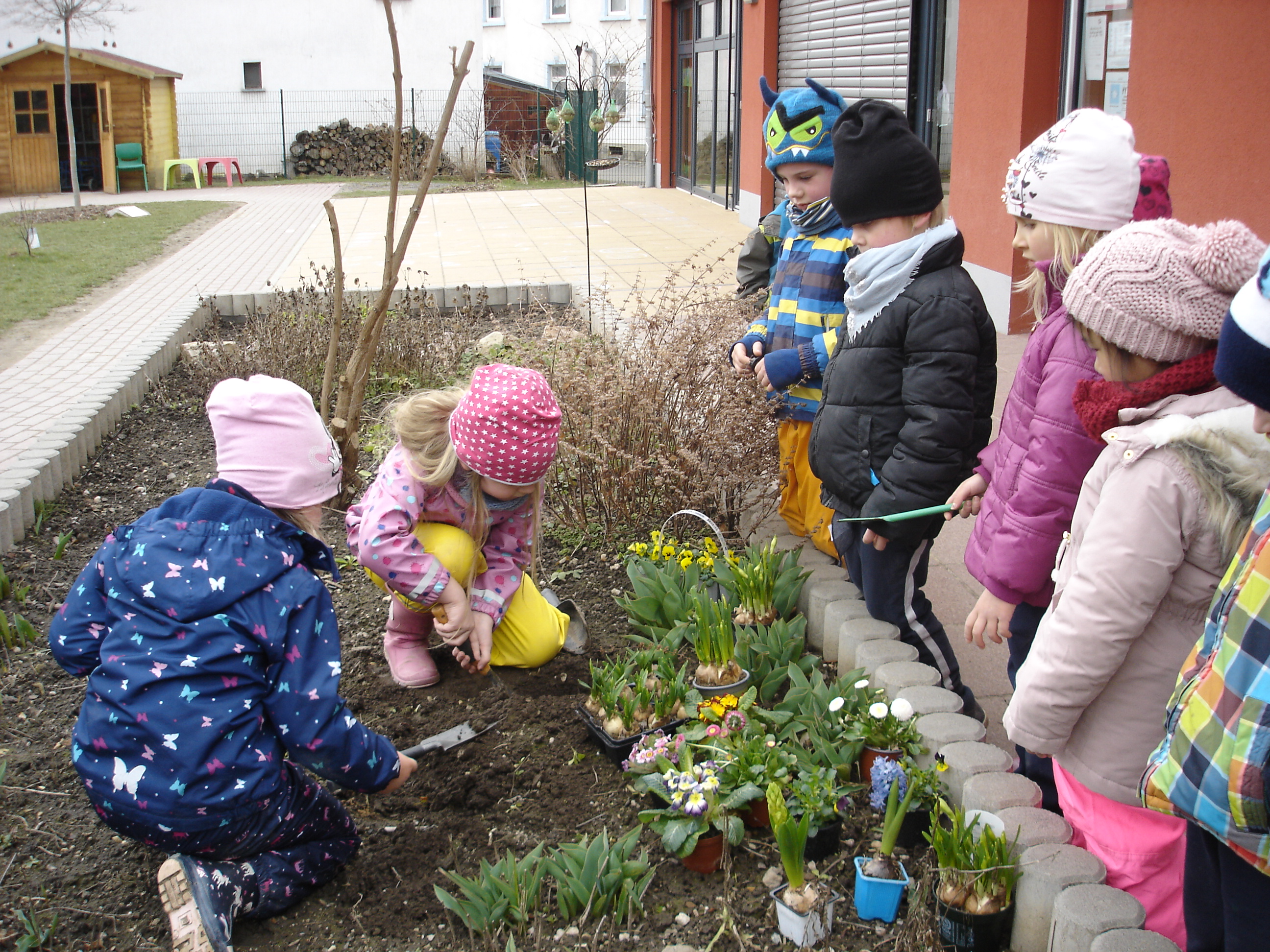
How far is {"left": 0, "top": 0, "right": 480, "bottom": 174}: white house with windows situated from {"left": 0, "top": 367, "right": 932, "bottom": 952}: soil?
2715cm

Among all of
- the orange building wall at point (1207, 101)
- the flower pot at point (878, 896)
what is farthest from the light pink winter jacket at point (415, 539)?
the orange building wall at point (1207, 101)

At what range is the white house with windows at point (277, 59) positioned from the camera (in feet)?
92.5

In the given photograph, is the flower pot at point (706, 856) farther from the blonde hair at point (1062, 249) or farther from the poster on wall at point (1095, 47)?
the poster on wall at point (1095, 47)

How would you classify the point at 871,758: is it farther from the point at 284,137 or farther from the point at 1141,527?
the point at 284,137

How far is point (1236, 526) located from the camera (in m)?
1.65

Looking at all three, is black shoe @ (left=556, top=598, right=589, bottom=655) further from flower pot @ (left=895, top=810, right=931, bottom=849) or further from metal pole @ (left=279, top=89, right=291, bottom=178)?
metal pole @ (left=279, top=89, right=291, bottom=178)

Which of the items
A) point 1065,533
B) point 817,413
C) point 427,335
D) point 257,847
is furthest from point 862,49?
point 257,847

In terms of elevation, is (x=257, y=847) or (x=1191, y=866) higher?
(x=1191, y=866)

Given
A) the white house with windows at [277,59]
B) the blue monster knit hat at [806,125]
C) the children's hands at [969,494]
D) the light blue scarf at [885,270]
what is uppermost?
the white house with windows at [277,59]

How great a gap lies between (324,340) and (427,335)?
1.99 feet

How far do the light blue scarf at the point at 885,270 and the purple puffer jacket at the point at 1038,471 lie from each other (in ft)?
1.29

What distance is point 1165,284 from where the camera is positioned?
1.76 meters

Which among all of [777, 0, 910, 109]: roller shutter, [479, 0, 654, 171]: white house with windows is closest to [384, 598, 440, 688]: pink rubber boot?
[777, 0, 910, 109]: roller shutter

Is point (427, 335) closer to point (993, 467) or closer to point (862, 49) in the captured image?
point (993, 467)
